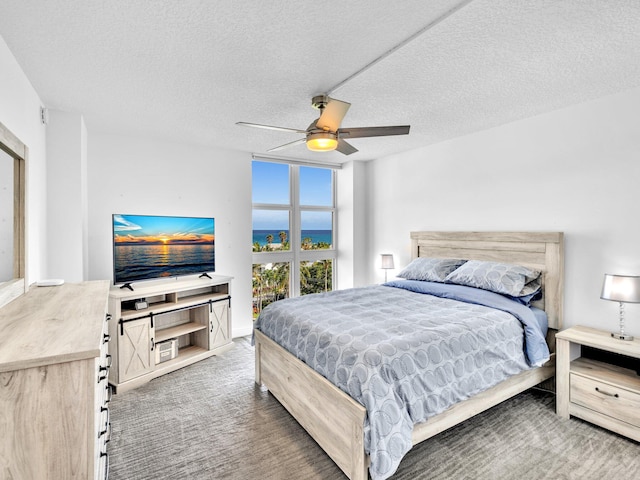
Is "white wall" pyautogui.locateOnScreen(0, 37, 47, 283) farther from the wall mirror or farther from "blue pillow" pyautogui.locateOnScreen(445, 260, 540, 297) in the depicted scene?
"blue pillow" pyautogui.locateOnScreen(445, 260, 540, 297)

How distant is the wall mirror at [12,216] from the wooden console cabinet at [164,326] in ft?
3.47

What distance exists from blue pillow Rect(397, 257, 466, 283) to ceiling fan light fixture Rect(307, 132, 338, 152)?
192 centimetres

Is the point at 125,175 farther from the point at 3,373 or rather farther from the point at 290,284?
the point at 3,373

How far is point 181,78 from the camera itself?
92.6 inches

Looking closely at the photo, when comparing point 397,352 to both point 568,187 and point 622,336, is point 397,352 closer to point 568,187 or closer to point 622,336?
point 622,336

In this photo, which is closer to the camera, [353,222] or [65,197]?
[65,197]

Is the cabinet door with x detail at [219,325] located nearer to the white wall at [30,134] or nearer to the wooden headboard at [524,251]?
the white wall at [30,134]

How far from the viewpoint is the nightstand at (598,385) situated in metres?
2.26

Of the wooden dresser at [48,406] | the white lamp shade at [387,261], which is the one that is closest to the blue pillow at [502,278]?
the white lamp shade at [387,261]

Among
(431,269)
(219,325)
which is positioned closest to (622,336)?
(431,269)

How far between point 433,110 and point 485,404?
8.11 feet

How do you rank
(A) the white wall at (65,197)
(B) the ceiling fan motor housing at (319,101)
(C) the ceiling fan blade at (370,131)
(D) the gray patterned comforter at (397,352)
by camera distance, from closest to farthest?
(D) the gray patterned comforter at (397,352)
(C) the ceiling fan blade at (370,131)
(B) the ceiling fan motor housing at (319,101)
(A) the white wall at (65,197)

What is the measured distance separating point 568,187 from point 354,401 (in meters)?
2.71

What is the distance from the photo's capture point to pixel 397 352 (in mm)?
1950
